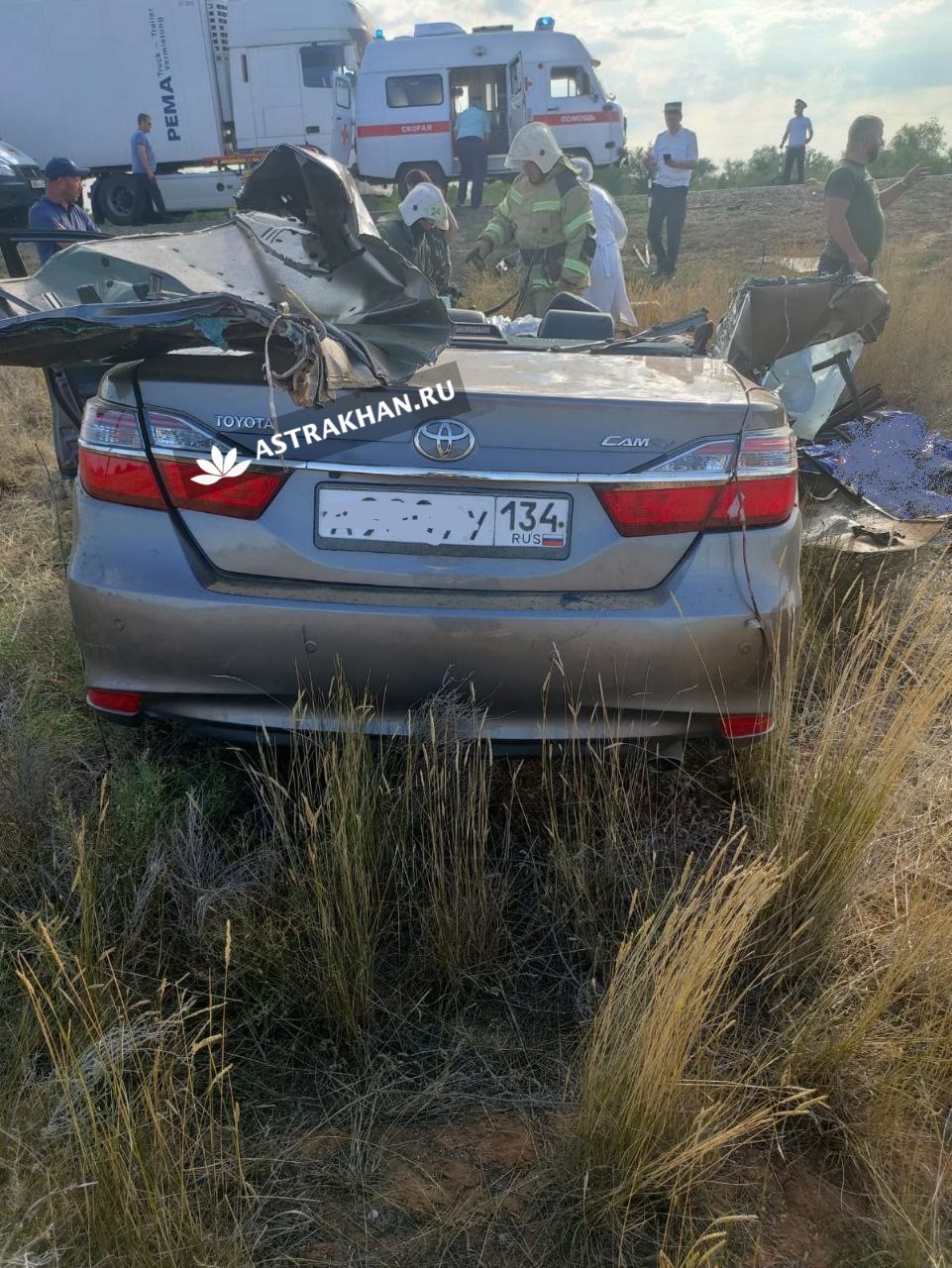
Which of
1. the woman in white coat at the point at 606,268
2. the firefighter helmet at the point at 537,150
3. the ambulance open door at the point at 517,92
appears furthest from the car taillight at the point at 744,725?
the ambulance open door at the point at 517,92

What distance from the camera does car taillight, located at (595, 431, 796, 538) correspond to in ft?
7.06

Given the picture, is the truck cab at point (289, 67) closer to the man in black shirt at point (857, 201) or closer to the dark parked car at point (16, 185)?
the dark parked car at point (16, 185)

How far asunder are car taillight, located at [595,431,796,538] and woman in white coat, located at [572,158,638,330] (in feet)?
18.1

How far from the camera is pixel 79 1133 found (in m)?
1.36

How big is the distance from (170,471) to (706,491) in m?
1.17

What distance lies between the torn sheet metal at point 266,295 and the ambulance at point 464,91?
18.2 metres

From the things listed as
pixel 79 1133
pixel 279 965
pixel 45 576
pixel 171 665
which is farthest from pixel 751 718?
pixel 45 576

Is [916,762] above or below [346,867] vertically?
below

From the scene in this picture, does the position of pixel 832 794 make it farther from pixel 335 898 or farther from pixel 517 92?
pixel 517 92

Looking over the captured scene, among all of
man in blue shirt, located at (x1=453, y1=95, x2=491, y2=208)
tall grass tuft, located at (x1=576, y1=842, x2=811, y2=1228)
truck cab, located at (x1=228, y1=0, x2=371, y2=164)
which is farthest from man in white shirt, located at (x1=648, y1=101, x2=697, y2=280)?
tall grass tuft, located at (x1=576, y1=842, x2=811, y2=1228)

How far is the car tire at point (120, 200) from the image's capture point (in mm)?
19041

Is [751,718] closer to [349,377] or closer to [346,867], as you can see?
[346,867]

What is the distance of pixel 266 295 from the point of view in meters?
2.97

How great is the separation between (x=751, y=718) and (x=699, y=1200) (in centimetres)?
102
